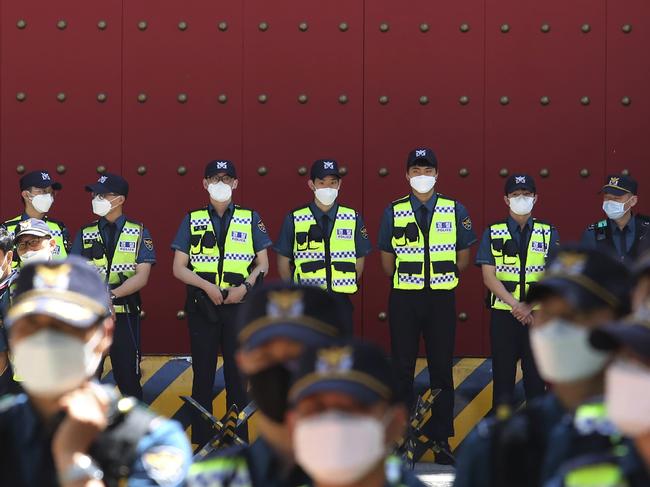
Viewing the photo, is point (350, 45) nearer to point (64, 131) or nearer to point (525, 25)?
point (525, 25)

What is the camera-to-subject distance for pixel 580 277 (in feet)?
10.5

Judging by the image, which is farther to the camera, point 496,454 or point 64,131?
point 64,131

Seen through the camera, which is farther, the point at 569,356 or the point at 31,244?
the point at 31,244

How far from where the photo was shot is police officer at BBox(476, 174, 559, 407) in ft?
25.8

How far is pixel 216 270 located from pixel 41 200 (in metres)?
1.21

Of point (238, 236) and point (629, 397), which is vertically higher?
point (238, 236)

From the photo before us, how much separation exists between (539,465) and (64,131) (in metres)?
6.27

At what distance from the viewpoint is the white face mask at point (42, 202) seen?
8.28m

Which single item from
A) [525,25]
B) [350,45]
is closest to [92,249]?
[350,45]

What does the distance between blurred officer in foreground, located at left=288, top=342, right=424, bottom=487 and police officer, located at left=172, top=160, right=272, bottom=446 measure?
505 cm

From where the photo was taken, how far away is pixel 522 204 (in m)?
8.02

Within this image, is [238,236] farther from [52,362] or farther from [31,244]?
[52,362]

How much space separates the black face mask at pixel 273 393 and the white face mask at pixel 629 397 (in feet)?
2.67

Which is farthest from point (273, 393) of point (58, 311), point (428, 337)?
point (428, 337)
